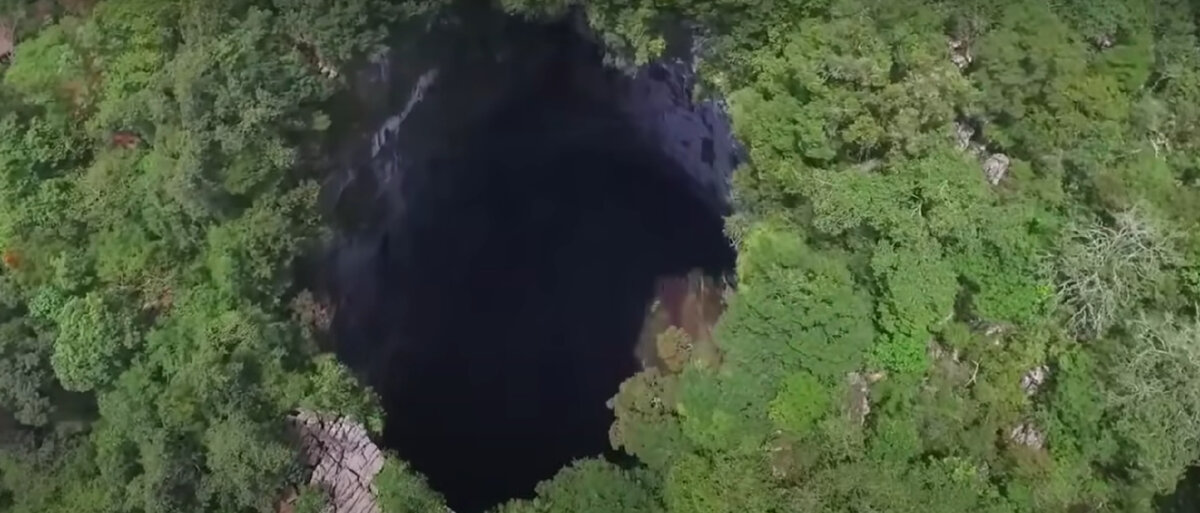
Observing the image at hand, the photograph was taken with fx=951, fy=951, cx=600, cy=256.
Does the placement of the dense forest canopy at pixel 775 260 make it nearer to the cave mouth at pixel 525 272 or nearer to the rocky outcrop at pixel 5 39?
the rocky outcrop at pixel 5 39

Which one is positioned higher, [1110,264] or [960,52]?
[960,52]

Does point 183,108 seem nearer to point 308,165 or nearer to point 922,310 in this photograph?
point 308,165

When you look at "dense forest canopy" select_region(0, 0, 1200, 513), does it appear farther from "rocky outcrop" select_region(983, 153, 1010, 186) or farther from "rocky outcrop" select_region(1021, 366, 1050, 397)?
"rocky outcrop" select_region(1021, 366, 1050, 397)

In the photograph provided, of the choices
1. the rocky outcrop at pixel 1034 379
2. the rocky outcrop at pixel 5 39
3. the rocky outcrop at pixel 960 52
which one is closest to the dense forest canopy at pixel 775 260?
the rocky outcrop at pixel 960 52

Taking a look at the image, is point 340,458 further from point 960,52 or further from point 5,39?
point 960,52

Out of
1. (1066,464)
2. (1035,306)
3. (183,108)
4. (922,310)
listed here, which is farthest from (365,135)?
(1066,464)

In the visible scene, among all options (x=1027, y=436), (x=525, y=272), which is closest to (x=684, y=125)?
(x=525, y=272)
